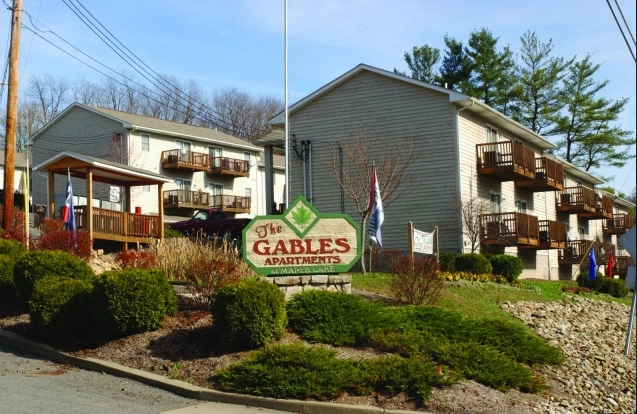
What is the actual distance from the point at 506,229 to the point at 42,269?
19.0 metres

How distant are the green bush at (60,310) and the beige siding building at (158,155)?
29.4 m

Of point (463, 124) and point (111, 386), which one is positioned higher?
point (463, 124)

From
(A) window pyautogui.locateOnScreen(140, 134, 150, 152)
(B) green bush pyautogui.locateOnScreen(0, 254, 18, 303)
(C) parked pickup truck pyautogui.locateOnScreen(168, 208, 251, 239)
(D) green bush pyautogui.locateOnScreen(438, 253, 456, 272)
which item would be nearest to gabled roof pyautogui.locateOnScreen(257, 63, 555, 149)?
(C) parked pickup truck pyautogui.locateOnScreen(168, 208, 251, 239)

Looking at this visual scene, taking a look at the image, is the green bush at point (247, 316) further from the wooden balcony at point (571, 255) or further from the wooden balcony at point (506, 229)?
the wooden balcony at point (571, 255)

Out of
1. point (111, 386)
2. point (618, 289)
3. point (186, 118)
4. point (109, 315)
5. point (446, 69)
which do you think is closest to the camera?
point (111, 386)

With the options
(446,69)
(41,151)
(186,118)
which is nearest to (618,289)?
(446,69)

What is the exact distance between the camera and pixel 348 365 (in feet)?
35.2

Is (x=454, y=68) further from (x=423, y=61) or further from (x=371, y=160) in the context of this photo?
(x=371, y=160)

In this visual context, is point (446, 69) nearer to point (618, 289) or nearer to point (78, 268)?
point (618, 289)

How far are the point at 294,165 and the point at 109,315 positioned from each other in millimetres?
20305

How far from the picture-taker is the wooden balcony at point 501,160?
3053 centimetres

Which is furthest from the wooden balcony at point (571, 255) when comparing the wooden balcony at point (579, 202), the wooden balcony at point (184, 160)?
the wooden balcony at point (184, 160)

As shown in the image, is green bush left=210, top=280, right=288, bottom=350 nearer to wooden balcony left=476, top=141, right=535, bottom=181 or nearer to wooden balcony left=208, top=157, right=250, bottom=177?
wooden balcony left=476, top=141, right=535, bottom=181

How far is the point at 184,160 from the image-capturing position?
48812mm
